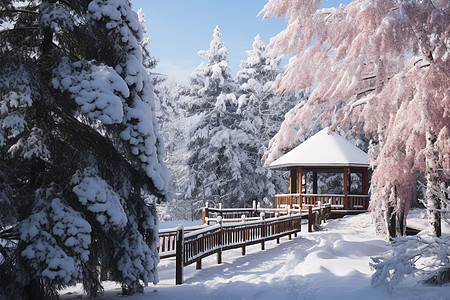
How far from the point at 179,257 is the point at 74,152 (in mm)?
3792

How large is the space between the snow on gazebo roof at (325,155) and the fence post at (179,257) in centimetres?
1598

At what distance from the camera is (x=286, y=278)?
922 cm

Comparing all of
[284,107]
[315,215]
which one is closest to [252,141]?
[284,107]

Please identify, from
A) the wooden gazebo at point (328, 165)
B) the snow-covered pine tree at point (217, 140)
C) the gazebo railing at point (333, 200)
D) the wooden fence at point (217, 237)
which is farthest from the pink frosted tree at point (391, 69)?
the snow-covered pine tree at point (217, 140)

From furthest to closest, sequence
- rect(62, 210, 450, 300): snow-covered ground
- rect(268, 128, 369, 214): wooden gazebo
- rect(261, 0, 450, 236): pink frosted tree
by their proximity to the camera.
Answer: rect(268, 128, 369, 214): wooden gazebo → rect(261, 0, 450, 236): pink frosted tree → rect(62, 210, 450, 300): snow-covered ground

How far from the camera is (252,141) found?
33531mm

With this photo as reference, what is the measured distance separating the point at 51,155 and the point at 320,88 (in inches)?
298

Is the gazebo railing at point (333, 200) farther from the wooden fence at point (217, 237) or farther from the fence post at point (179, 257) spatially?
the fence post at point (179, 257)

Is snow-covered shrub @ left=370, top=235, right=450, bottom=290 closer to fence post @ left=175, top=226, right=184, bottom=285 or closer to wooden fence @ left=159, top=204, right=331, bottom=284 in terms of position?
fence post @ left=175, top=226, right=184, bottom=285

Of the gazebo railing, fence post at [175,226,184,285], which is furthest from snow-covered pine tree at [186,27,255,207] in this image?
fence post at [175,226,184,285]

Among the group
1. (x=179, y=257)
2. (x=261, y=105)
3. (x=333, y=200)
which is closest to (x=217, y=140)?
(x=261, y=105)

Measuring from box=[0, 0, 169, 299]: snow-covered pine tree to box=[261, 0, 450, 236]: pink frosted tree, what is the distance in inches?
180

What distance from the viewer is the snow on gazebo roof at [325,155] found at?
24656 mm

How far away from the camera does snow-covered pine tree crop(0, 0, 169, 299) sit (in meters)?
5.86
